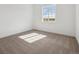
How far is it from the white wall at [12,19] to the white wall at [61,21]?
0.43 metres

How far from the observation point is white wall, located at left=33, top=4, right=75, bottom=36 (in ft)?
7.28

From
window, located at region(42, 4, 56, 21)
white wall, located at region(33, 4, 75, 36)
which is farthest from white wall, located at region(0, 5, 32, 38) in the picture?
window, located at region(42, 4, 56, 21)

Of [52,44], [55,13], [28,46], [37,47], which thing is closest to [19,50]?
[28,46]

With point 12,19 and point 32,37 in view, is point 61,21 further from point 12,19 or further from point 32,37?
point 12,19

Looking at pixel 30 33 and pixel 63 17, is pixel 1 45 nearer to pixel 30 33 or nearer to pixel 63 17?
pixel 30 33

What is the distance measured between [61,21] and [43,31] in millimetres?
531

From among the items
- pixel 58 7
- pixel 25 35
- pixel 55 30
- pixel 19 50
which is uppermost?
pixel 58 7

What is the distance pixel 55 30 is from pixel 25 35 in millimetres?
825

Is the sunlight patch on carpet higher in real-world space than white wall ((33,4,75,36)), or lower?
lower

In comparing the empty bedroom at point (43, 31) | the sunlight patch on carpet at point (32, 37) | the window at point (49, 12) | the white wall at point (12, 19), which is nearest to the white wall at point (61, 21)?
the empty bedroom at point (43, 31)

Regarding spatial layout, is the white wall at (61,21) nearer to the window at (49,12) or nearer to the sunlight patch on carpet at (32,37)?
the window at (49,12)

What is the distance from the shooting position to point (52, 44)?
7.51 feet

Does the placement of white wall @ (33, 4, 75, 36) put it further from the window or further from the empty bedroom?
the window

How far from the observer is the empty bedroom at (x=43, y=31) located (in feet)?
6.74
